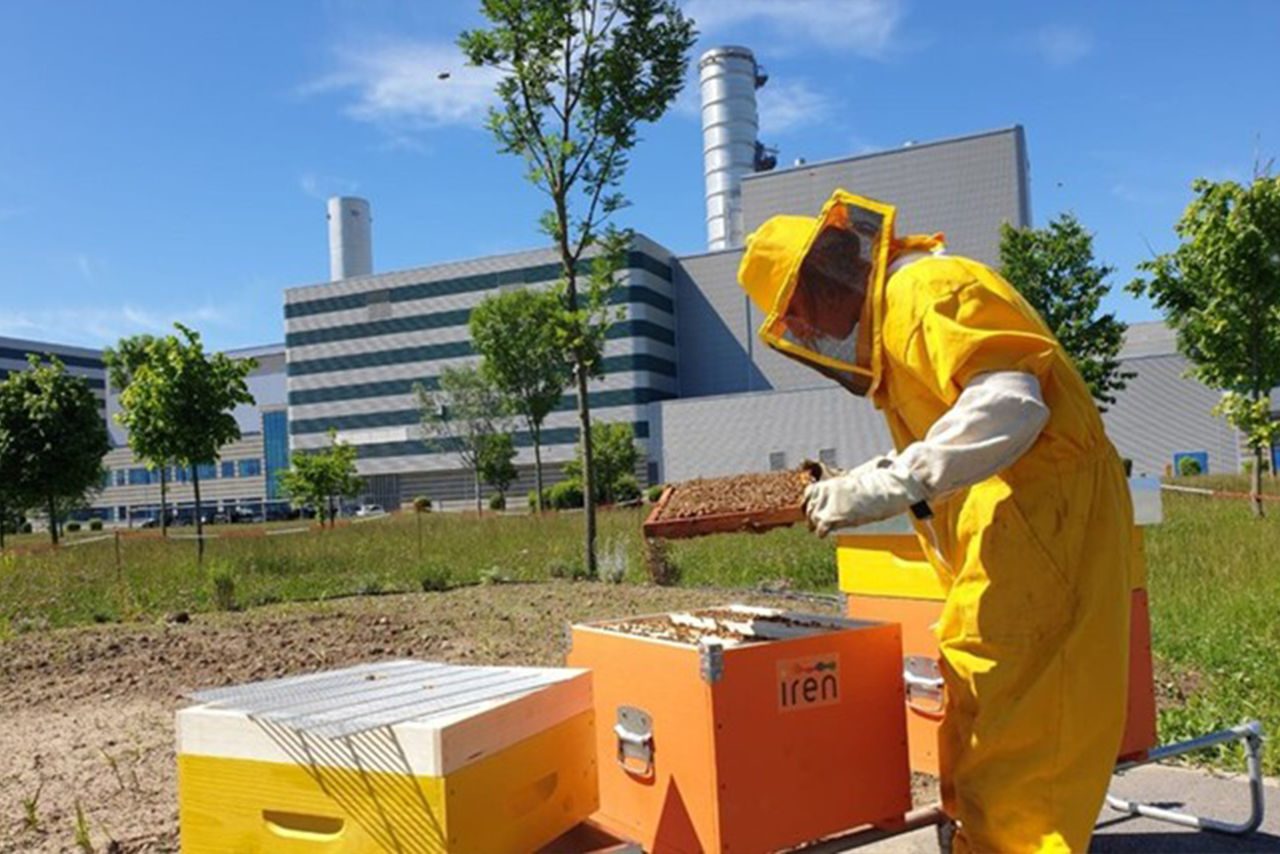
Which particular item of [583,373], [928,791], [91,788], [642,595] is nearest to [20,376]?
[583,373]

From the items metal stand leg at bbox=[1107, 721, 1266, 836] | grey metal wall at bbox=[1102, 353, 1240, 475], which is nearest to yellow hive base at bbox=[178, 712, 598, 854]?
metal stand leg at bbox=[1107, 721, 1266, 836]

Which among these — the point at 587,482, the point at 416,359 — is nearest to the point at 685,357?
the point at 416,359

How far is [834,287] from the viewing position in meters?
2.59

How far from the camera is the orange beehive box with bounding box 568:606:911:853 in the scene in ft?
7.77

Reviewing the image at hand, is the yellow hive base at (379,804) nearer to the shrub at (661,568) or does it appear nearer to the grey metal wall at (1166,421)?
the shrub at (661,568)

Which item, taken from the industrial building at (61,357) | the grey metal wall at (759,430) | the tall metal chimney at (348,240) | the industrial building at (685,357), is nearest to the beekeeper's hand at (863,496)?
the grey metal wall at (759,430)

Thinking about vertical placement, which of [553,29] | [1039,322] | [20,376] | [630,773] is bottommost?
[630,773]

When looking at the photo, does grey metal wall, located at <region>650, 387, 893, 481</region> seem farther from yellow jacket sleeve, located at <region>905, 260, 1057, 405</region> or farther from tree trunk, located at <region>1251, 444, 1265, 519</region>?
yellow jacket sleeve, located at <region>905, 260, 1057, 405</region>

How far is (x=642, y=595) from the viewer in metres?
9.25

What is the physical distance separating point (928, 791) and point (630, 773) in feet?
7.61

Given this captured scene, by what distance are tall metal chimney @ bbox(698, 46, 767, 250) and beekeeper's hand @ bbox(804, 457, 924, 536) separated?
67.1m

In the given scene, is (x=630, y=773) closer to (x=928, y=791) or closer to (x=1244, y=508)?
(x=928, y=791)

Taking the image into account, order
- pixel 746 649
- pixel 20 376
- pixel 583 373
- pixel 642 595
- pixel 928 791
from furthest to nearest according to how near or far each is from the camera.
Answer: pixel 20 376
pixel 583 373
pixel 642 595
pixel 928 791
pixel 746 649

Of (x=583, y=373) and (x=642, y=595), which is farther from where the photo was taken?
(x=583, y=373)
